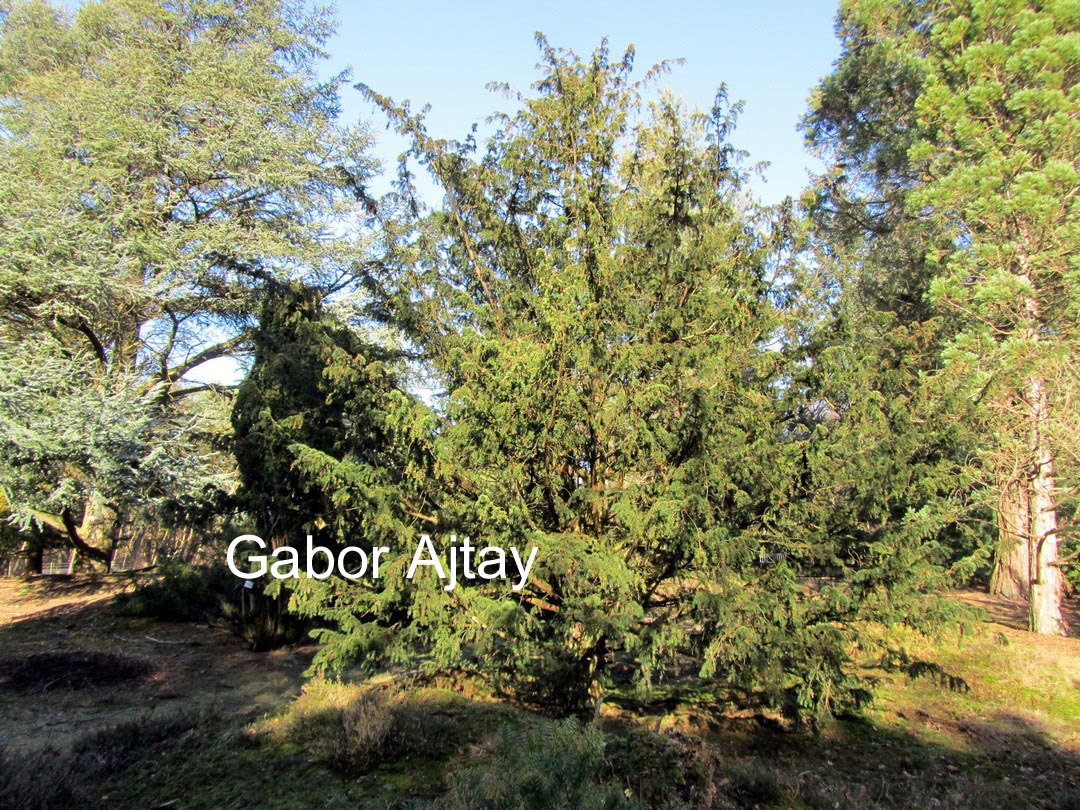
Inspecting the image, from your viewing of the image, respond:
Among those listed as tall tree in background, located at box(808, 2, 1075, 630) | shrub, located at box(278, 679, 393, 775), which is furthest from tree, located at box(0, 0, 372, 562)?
tall tree in background, located at box(808, 2, 1075, 630)

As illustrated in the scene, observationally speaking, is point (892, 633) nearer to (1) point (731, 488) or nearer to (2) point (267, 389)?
(1) point (731, 488)

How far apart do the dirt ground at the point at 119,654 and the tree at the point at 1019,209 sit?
36.9ft

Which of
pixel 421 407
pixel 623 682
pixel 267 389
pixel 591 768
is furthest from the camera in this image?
pixel 267 389

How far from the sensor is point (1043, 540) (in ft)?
35.2

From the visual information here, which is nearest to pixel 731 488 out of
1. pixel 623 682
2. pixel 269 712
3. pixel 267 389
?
pixel 623 682

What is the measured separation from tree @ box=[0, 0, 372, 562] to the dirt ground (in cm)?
183

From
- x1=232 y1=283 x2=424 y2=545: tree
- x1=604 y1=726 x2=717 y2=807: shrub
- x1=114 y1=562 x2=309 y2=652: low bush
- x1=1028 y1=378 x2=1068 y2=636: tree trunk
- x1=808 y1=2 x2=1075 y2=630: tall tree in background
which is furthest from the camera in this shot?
x1=114 y1=562 x2=309 y2=652: low bush

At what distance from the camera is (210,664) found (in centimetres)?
1002

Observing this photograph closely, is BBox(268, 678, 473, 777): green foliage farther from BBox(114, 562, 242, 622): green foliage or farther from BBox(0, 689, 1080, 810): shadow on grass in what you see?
BBox(114, 562, 242, 622): green foliage

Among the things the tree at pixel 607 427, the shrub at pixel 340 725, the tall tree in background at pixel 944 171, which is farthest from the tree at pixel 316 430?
the tall tree in background at pixel 944 171

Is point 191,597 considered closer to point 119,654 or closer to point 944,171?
point 119,654

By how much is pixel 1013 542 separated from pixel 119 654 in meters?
14.0

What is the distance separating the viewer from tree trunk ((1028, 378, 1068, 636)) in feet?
33.4

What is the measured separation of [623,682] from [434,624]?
4.21 meters
